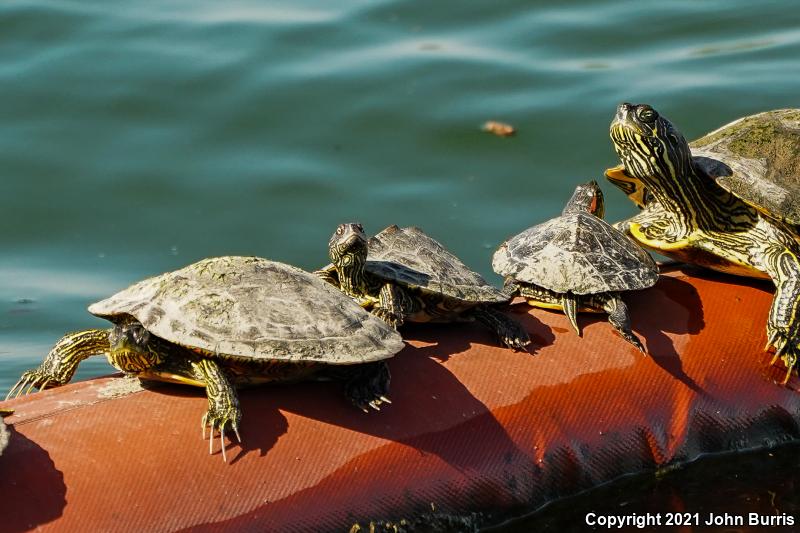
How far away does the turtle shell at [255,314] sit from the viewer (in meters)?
3.25

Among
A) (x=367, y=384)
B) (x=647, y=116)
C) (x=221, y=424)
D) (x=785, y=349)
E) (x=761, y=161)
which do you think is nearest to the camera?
(x=221, y=424)

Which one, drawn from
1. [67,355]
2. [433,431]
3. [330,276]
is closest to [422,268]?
[330,276]

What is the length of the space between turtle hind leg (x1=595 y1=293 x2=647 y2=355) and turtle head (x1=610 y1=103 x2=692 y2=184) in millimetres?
653

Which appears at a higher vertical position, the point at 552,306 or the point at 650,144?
the point at 650,144

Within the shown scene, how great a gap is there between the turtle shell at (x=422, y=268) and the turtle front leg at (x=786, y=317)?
3.10 feet

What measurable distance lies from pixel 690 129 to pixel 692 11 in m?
1.99

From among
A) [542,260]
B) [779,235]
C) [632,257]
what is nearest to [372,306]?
[542,260]

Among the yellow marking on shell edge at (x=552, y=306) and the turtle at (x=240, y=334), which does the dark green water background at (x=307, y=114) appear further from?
the yellow marking on shell edge at (x=552, y=306)

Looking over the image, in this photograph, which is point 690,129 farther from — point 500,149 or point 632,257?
point 632,257

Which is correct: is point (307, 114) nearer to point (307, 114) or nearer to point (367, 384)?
point (307, 114)

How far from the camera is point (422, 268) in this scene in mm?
3906

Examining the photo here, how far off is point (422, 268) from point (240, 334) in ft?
2.79

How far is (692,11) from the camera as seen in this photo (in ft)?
31.6

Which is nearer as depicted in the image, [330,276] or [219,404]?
[219,404]
